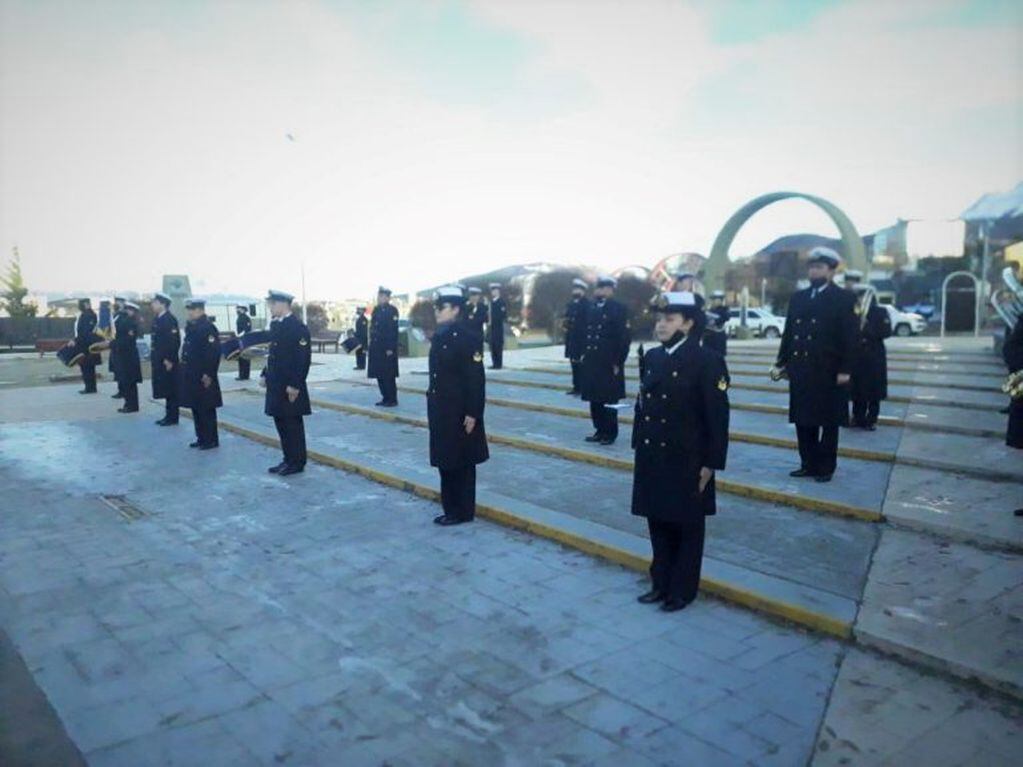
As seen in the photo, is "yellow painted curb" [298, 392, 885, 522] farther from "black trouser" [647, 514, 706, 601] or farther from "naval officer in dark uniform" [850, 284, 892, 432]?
"naval officer in dark uniform" [850, 284, 892, 432]

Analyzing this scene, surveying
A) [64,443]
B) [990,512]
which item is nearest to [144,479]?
[64,443]

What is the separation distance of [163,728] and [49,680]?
3.00ft

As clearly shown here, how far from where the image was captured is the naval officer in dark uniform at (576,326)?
1201cm

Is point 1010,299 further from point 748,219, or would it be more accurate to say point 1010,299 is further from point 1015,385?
point 748,219

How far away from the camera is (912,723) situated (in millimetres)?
3045

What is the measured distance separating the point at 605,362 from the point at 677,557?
452 centimetres

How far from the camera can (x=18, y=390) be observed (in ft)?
53.5

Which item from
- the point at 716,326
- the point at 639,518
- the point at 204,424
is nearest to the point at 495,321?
the point at 716,326

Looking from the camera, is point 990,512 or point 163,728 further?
point 990,512

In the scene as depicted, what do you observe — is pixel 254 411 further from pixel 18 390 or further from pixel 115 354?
pixel 18 390

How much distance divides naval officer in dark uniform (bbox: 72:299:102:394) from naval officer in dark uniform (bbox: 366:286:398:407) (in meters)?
7.06

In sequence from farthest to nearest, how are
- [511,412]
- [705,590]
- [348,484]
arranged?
[511,412], [348,484], [705,590]

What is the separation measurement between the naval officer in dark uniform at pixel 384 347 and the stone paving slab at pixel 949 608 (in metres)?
8.98

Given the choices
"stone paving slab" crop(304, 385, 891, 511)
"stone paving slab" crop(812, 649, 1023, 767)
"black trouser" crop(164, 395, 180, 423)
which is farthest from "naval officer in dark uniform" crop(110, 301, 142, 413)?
"stone paving slab" crop(812, 649, 1023, 767)
